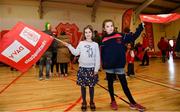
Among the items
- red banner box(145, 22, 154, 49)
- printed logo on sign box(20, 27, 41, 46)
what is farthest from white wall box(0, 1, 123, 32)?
printed logo on sign box(20, 27, 41, 46)

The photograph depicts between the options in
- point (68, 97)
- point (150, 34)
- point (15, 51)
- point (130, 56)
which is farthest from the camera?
point (150, 34)

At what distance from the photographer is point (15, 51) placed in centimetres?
350

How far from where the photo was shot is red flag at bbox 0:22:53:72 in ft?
11.3

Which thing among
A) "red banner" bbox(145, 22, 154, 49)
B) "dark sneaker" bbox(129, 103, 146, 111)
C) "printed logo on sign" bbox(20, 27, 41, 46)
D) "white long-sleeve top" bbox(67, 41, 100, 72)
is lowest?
"dark sneaker" bbox(129, 103, 146, 111)

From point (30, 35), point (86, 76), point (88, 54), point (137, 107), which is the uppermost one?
point (30, 35)

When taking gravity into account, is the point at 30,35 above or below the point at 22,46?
above

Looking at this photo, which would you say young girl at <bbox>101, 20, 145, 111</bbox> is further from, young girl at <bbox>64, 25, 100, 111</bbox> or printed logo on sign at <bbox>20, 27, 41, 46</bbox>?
printed logo on sign at <bbox>20, 27, 41, 46</bbox>

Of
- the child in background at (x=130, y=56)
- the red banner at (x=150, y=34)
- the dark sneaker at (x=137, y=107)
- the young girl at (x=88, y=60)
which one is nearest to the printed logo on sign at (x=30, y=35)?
the young girl at (x=88, y=60)

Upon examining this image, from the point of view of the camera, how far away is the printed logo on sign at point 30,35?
11.7 feet

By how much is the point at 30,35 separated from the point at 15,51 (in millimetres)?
312

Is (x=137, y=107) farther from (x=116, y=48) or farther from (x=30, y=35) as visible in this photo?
(x=30, y=35)

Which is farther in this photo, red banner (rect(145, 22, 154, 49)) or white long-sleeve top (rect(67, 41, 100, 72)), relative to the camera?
red banner (rect(145, 22, 154, 49))

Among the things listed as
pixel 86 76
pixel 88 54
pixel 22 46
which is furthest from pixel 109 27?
pixel 22 46

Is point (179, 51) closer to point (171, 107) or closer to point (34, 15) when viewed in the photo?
point (171, 107)
